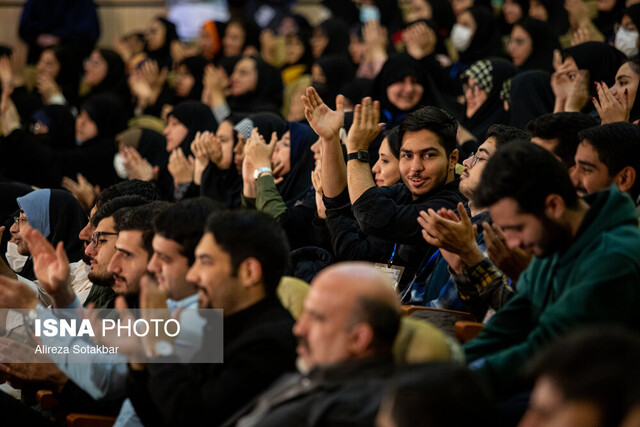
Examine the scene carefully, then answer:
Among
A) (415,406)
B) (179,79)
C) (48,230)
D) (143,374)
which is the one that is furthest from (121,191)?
(179,79)

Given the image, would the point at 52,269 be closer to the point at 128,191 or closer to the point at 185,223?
the point at 185,223

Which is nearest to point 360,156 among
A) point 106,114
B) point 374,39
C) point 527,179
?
point 527,179

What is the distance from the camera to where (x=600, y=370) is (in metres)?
1.50

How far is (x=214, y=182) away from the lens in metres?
5.21

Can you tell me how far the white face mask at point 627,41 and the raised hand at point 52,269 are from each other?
4097mm

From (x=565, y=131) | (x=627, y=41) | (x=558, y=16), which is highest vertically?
(x=558, y=16)

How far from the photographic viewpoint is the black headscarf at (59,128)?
706 centimetres

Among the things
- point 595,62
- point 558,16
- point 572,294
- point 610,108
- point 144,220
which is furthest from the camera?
point 558,16

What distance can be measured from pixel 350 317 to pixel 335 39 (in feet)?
20.8

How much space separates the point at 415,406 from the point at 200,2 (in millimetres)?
8523

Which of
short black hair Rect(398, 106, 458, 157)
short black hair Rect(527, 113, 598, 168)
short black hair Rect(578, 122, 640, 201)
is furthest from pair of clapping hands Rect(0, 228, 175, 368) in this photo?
short black hair Rect(527, 113, 598, 168)

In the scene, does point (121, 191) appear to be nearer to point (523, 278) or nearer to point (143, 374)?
point (143, 374)

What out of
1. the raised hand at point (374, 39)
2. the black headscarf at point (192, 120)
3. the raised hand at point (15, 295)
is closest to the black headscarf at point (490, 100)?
the raised hand at point (374, 39)

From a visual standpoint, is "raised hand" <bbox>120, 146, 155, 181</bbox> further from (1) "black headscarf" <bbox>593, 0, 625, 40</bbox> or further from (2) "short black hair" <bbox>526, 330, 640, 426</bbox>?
(2) "short black hair" <bbox>526, 330, 640, 426</bbox>
